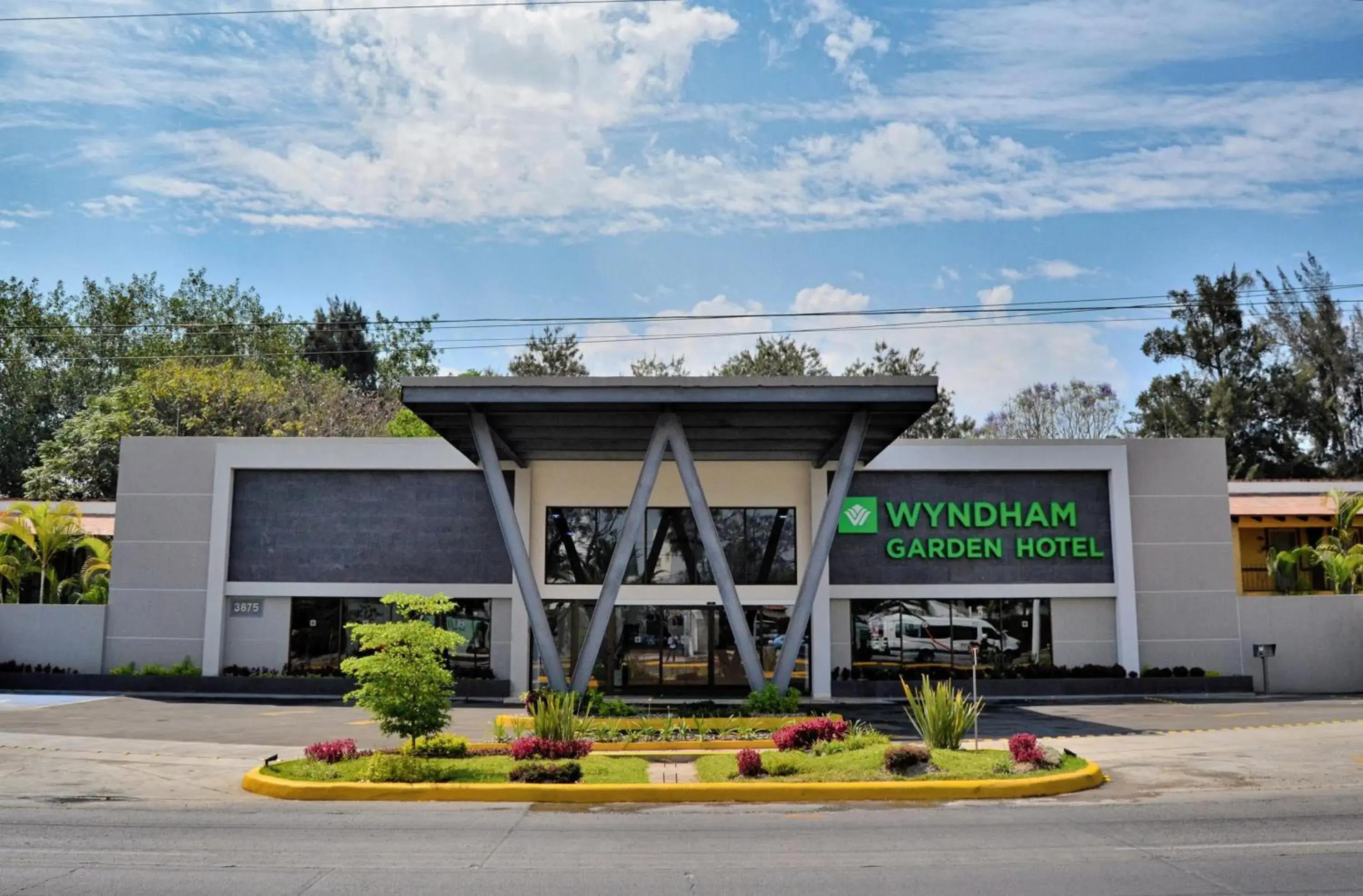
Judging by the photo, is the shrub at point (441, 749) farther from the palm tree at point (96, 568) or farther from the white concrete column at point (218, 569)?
the palm tree at point (96, 568)

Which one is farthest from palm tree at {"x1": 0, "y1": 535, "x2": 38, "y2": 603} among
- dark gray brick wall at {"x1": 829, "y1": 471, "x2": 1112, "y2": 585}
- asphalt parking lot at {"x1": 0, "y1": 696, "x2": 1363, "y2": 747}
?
dark gray brick wall at {"x1": 829, "y1": 471, "x2": 1112, "y2": 585}

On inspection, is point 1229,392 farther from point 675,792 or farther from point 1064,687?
point 675,792

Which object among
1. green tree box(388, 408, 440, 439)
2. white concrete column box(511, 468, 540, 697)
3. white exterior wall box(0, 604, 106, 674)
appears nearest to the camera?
white concrete column box(511, 468, 540, 697)

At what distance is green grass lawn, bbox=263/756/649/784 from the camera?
16.1 meters

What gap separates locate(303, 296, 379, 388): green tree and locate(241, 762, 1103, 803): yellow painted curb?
75.1 m

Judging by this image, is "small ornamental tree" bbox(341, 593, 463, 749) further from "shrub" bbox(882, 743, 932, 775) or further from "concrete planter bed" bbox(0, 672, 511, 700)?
"concrete planter bed" bbox(0, 672, 511, 700)

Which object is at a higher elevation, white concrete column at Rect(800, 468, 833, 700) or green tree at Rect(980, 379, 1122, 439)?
green tree at Rect(980, 379, 1122, 439)

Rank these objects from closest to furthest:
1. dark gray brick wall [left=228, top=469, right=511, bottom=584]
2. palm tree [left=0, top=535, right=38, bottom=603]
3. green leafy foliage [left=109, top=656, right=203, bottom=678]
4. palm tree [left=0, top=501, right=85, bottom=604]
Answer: green leafy foliage [left=109, top=656, right=203, bottom=678] < dark gray brick wall [left=228, top=469, right=511, bottom=584] < palm tree [left=0, top=535, right=38, bottom=603] < palm tree [left=0, top=501, right=85, bottom=604]

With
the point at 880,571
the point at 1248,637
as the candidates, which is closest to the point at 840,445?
the point at 880,571

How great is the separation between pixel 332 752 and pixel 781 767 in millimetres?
6721

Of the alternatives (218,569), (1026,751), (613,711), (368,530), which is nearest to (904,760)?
(1026,751)

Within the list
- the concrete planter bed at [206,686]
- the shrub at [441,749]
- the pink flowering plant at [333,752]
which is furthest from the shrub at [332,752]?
the concrete planter bed at [206,686]

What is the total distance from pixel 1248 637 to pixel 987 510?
320 inches

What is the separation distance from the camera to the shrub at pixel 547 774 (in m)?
15.9
